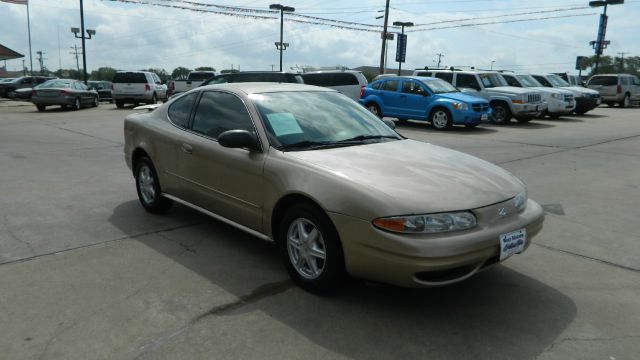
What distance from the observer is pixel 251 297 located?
3.66 m

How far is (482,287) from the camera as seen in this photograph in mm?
3910

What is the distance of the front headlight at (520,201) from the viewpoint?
12.0ft

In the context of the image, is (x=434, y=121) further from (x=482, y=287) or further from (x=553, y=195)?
(x=482, y=287)

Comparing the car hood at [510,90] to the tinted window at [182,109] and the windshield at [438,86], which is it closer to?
the windshield at [438,86]

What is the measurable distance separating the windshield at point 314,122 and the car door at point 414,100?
37.5 feet

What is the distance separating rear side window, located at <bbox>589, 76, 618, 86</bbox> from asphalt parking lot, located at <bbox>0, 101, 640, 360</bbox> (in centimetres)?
2665

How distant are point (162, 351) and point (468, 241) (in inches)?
75.8

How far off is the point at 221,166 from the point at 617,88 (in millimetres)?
30490

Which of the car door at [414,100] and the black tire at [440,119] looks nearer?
the black tire at [440,119]

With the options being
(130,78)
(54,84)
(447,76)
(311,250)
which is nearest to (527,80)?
(447,76)

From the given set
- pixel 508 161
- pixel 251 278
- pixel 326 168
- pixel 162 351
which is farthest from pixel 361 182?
pixel 508 161

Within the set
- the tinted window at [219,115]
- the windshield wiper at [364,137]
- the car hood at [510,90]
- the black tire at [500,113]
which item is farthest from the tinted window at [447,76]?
the tinted window at [219,115]

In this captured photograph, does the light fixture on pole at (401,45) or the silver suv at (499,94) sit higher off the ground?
the light fixture on pole at (401,45)

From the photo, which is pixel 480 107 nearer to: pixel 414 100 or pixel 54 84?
pixel 414 100
